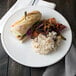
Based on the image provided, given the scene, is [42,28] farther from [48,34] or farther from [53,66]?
[53,66]

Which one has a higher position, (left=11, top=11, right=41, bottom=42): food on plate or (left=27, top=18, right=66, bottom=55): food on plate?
(left=11, top=11, right=41, bottom=42): food on plate

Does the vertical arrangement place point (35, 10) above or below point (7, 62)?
above

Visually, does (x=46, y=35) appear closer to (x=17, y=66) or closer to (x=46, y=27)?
(x=46, y=27)

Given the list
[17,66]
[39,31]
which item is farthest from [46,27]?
[17,66]

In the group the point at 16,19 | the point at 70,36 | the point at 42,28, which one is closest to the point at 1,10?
the point at 16,19

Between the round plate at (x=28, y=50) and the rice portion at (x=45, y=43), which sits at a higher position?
the rice portion at (x=45, y=43)

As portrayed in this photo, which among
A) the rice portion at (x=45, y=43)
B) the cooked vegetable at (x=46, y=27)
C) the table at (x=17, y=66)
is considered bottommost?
the table at (x=17, y=66)
